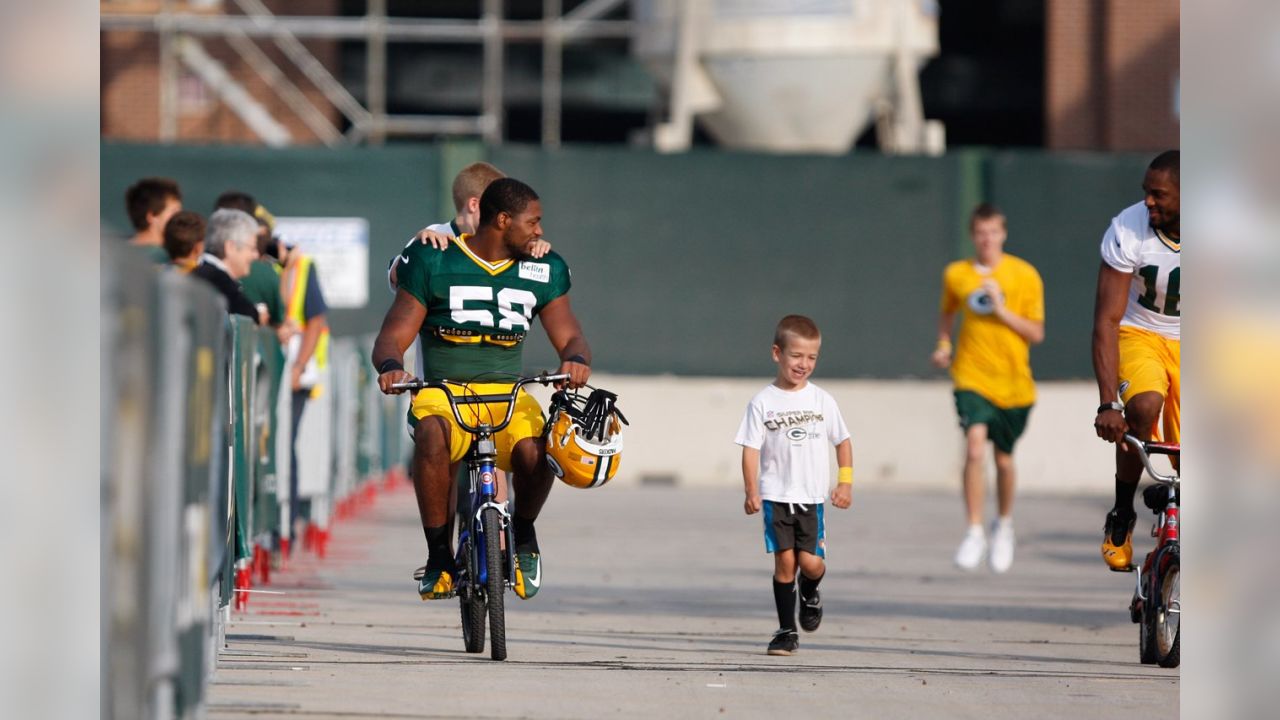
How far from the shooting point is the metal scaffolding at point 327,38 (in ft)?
91.1

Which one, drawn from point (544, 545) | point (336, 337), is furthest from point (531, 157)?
point (544, 545)

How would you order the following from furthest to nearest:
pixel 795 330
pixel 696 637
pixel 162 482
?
pixel 696 637 < pixel 795 330 < pixel 162 482

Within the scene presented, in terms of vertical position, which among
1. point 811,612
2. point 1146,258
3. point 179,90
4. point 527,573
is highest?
point 179,90

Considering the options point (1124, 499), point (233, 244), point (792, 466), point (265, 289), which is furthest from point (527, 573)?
point (265, 289)

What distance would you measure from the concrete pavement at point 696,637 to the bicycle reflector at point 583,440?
2.38 ft

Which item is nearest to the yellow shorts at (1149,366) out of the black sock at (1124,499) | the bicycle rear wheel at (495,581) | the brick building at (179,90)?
the black sock at (1124,499)

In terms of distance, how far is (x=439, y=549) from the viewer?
27.1 ft

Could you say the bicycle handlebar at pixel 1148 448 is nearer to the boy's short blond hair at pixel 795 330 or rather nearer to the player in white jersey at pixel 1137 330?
the player in white jersey at pixel 1137 330

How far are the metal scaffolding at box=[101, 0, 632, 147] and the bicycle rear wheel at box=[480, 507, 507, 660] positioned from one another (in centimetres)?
1965

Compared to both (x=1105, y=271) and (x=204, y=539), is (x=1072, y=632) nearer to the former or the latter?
(x=1105, y=271)

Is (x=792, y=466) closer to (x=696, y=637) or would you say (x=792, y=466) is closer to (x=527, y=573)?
(x=696, y=637)

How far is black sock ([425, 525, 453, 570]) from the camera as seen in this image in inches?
325

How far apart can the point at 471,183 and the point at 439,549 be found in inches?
60.9

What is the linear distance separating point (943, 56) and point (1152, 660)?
82.8 ft
